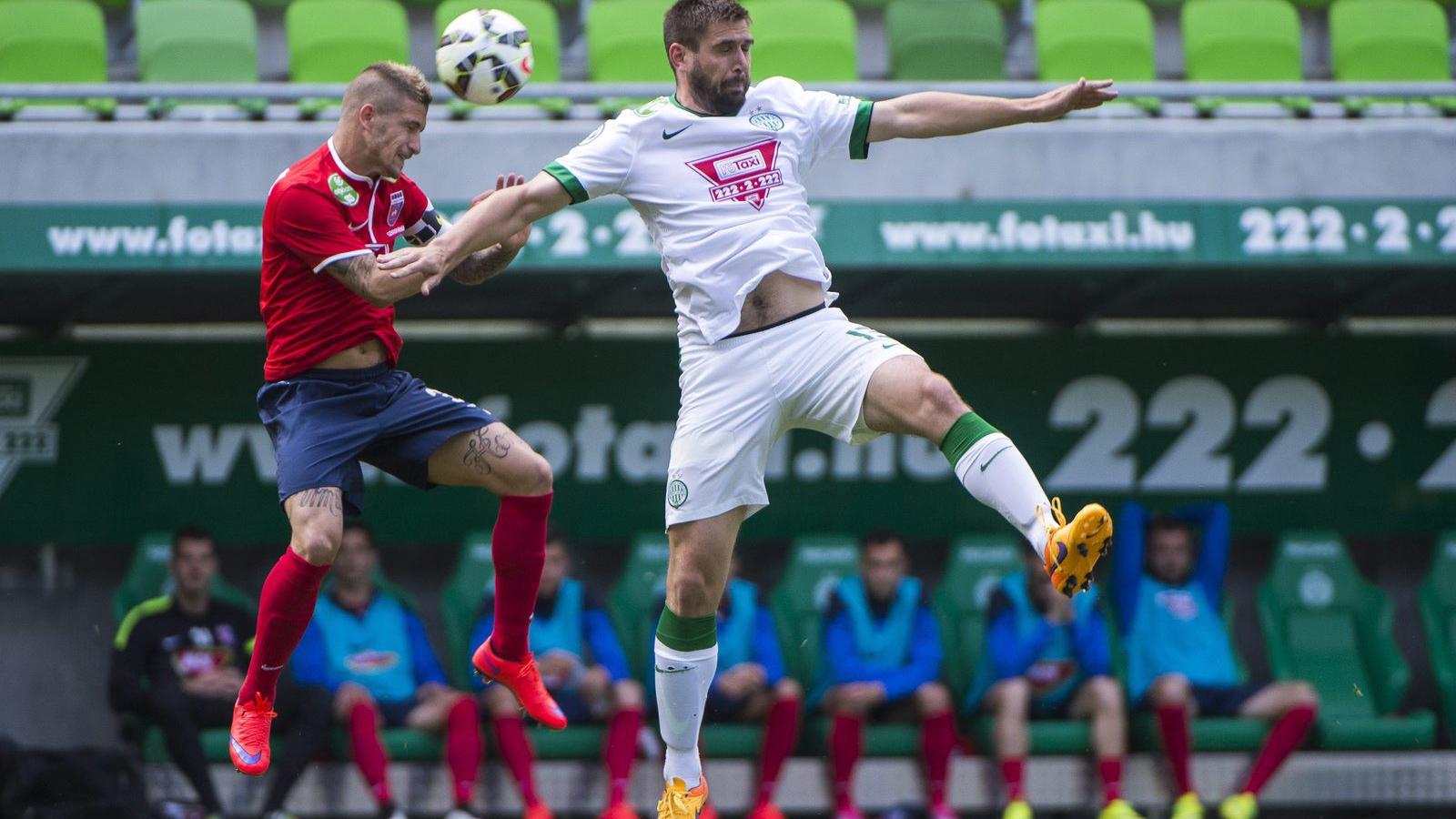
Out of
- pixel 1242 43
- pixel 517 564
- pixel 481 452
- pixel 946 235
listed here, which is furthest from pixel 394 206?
pixel 1242 43

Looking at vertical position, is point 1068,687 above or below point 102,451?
below

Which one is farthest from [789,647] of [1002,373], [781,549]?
[1002,373]

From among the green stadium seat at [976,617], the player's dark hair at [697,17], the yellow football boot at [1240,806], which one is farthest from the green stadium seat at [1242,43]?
the player's dark hair at [697,17]

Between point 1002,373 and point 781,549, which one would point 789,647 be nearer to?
point 781,549

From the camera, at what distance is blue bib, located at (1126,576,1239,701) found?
401 inches

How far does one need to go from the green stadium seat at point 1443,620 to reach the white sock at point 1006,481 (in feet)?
21.2

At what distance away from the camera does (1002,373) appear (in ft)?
36.8

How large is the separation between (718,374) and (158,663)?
205 inches

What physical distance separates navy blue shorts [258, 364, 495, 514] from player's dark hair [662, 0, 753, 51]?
4.44 feet

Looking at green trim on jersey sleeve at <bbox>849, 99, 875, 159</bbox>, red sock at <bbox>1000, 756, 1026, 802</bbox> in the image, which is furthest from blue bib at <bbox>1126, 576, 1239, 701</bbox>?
green trim on jersey sleeve at <bbox>849, 99, 875, 159</bbox>

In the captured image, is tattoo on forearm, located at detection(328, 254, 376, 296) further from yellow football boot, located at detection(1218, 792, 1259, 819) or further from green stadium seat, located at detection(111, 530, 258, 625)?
yellow football boot, located at detection(1218, 792, 1259, 819)

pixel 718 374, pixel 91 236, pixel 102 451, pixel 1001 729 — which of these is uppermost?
pixel 718 374

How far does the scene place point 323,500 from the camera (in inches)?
217

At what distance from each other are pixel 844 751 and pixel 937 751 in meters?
0.49
